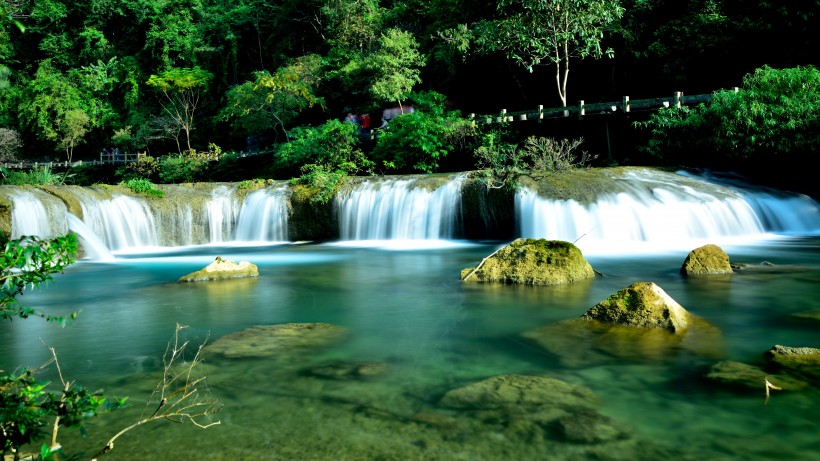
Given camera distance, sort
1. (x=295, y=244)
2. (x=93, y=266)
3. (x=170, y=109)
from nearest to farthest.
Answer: (x=93, y=266) < (x=295, y=244) < (x=170, y=109)

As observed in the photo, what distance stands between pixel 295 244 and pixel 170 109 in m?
28.8

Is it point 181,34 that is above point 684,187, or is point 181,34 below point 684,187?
above

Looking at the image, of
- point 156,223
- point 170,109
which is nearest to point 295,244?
point 156,223

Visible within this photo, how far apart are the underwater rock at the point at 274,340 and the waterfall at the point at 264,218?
41.9ft

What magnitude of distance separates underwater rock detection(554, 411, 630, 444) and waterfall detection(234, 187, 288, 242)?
1606cm

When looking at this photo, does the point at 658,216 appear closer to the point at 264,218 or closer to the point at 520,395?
the point at 264,218

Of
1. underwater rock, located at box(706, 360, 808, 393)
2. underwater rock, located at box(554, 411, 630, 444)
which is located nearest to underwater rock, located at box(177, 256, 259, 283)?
underwater rock, located at box(554, 411, 630, 444)

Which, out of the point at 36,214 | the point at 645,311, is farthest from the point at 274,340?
the point at 36,214

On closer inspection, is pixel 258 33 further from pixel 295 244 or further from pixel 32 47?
pixel 295 244

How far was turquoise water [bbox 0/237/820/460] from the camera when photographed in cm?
350

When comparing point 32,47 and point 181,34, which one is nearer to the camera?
point 181,34

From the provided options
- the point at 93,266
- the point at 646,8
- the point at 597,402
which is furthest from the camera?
the point at 646,8

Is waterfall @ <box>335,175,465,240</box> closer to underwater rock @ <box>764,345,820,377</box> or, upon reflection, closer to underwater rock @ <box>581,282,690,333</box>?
underwater rock @ <box>581,282,690,333</box>

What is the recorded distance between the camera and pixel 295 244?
17906 mm
